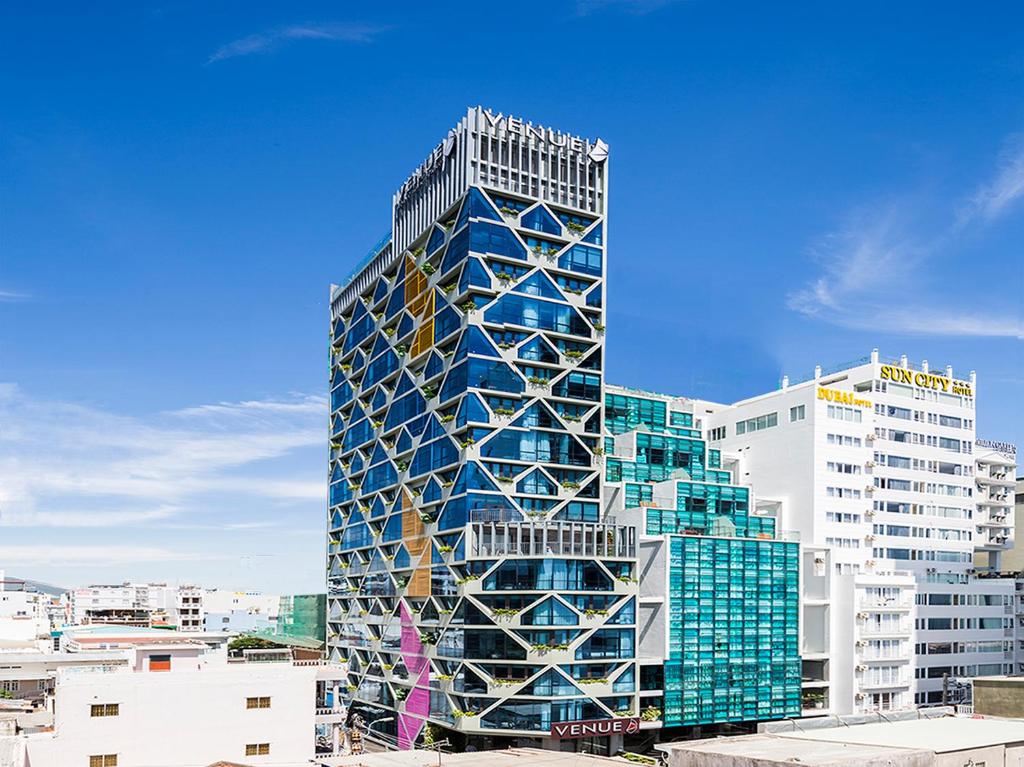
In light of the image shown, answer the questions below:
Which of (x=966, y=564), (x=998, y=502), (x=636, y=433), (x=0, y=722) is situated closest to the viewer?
(x=0, y=722)

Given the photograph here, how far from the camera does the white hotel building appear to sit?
120562 mm

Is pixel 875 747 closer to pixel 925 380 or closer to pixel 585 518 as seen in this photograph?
pixel 585 518

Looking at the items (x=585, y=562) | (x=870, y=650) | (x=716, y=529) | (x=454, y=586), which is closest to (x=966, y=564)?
(x=870, y=650)

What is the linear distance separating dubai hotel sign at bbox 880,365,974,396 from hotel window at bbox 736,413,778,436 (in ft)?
48.1

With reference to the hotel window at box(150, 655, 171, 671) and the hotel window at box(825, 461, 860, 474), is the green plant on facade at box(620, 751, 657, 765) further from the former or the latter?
the hotel window at box(825, 461, 860, 474)

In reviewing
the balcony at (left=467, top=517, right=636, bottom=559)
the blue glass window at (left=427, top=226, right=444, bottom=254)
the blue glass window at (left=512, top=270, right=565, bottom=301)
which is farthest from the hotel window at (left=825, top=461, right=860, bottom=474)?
the blue glass window at (left=427, top=226, right=444, bottom=254)

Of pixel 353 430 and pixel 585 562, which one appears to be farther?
pixel 353 430

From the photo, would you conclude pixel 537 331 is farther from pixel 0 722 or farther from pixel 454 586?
pixel 0 722

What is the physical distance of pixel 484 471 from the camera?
344 feet

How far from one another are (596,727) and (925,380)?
67888 mm

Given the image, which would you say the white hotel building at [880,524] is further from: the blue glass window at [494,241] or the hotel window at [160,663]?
the hotel window at [160,663]

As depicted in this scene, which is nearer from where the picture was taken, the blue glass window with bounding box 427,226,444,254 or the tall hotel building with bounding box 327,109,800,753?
the tall hotel building with bounding box 327,109,800,753

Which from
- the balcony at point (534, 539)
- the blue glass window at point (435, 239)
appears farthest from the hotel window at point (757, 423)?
the blue glass window at point (435, 239)

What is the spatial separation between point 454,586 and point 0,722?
42.6 m
